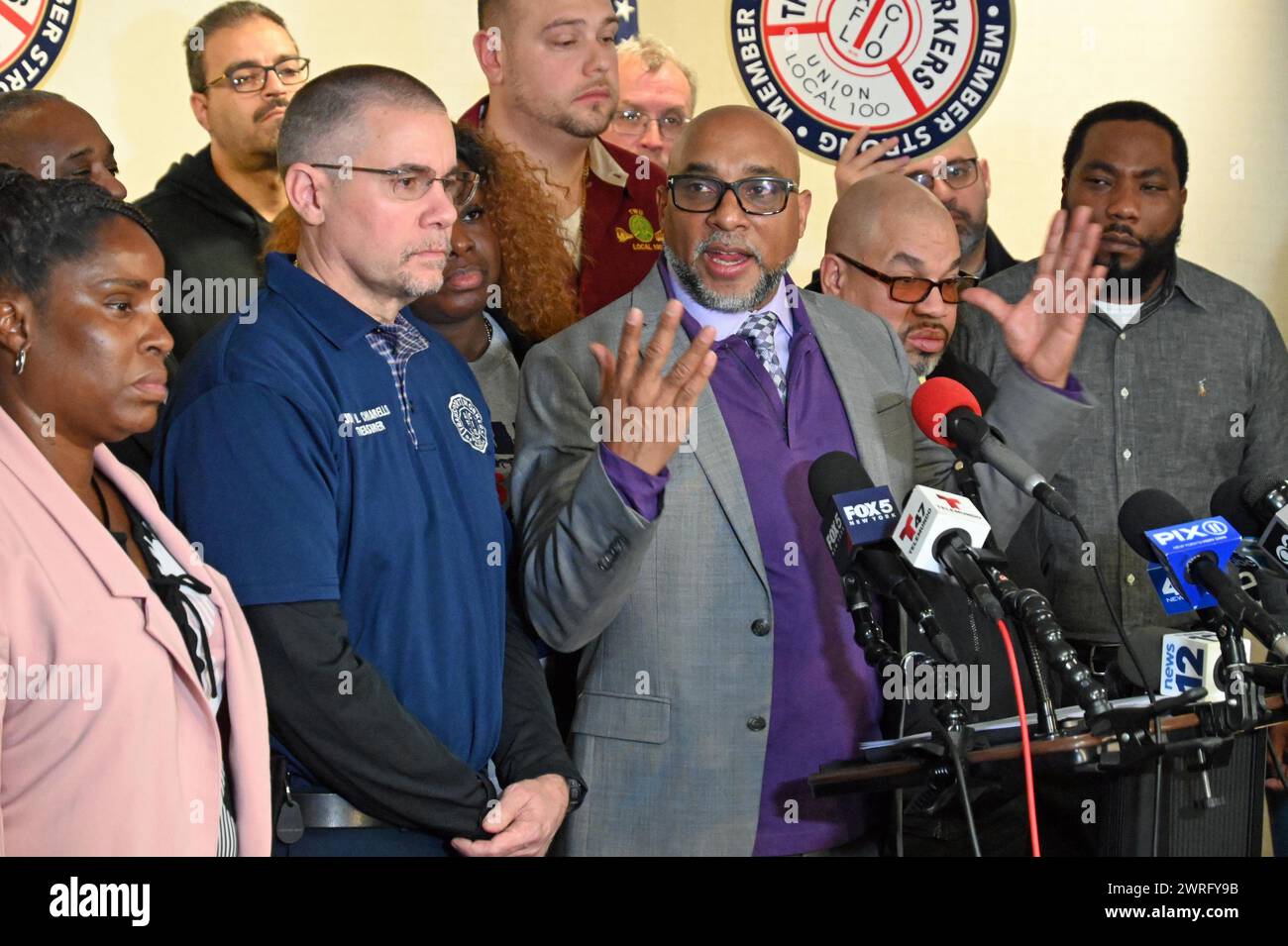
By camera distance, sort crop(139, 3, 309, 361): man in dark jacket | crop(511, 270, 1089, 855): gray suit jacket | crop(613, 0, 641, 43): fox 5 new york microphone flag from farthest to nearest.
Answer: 1. crop(613, 0, 641, 43): fox 5 new york microphone flag
2. crop(139, 3, 309, 361): man in dark jacket
3. crop(511, 270, 1089, 855): gray suit jacket

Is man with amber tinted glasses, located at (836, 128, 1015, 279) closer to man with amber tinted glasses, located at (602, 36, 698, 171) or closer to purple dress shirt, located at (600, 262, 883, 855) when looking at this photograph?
man with amber tinted glasses, located at (602, 36, 698, 171)

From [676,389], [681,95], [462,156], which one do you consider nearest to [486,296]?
[462,156]

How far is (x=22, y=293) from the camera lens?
204 centimetres

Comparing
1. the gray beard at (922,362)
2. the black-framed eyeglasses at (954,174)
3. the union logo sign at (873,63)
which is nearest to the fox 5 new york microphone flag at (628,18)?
the union logo sign at (873,63)

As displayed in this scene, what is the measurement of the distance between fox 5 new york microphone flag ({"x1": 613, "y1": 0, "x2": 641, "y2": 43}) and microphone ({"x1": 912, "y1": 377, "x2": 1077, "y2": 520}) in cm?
283

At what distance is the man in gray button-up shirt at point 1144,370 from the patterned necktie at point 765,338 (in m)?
0.95

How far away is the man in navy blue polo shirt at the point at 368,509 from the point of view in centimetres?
221

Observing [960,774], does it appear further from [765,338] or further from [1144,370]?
[1144,370]

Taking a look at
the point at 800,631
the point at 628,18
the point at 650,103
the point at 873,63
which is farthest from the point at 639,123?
the point at 800,631

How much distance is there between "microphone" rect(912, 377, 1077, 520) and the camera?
2.13 m

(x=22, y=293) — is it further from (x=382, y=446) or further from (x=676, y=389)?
(x=676, y=389)

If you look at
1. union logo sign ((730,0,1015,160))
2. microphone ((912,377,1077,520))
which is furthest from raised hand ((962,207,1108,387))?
union logo sign ((730,0,1015,160))

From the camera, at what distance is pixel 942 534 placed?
2020 millimetres

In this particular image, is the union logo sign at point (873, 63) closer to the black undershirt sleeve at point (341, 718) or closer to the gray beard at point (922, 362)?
the gray beard at point (922, 362)
